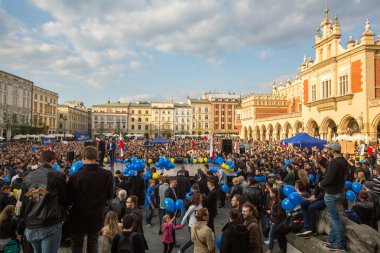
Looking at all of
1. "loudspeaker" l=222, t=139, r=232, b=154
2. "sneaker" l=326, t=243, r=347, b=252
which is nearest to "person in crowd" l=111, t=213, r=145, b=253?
"sneaker" l=326, t=243, r=347, b=252

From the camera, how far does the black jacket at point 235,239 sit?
4.08 m

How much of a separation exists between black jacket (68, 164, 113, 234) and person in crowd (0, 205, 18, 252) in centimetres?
327

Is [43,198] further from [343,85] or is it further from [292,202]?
[343,85]

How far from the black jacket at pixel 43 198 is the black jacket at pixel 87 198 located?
0.13m

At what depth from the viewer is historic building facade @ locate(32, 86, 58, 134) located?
64.0 meters

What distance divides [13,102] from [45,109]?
1353cm

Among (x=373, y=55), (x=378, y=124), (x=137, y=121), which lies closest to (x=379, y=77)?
(x=373, y=55)

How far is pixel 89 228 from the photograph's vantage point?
333 centimetres

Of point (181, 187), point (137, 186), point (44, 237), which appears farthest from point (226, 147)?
point (44, 237)

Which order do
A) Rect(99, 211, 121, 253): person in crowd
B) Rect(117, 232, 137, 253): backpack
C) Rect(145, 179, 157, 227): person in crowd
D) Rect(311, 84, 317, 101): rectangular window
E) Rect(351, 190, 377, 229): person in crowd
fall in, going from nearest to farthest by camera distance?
1. Rect(117, 232, 137, 253): backpack
2. Rect(99, 211, 121, 253): person in crowd
3. Rect(351, 190, 377, 229): person in crowd
4. Rect(145, 179, 157, 227): person in crowd
5. Rect(311, 84, 317, 101): rectangular window

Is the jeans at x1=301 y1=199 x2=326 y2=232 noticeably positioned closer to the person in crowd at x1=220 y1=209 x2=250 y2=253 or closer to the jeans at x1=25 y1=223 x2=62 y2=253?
the person in crowd at x1=220 y1=209 x2=250 y2=253

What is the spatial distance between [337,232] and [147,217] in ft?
18.9

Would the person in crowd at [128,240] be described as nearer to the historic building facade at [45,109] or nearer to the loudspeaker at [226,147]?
the loudspeaker at [226,147]

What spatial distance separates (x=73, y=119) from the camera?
8606cm
